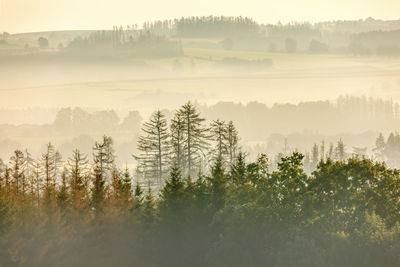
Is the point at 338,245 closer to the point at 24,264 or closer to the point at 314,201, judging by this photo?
the point at 314,201

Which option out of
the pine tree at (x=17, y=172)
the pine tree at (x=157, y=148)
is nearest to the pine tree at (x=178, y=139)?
the pine tree at (x=157, y=148)

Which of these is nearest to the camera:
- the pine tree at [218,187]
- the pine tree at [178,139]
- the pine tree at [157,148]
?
the pine tree at [218,187]

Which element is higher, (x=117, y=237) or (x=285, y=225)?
(x=285, y=225)

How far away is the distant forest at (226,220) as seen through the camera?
63250mm

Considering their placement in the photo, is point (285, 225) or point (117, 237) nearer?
point (285, 225)

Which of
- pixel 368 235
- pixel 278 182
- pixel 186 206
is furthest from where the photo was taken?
pixel 186 206

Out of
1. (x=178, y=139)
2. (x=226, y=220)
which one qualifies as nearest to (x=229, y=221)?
(x=226, y=220)

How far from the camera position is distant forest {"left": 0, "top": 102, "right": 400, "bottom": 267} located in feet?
208

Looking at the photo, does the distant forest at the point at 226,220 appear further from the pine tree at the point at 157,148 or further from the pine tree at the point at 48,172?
the pine tree at the point at 157,148

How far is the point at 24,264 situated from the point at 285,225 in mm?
29357

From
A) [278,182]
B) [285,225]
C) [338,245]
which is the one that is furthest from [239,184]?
[338,245]

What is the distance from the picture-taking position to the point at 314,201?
64.6 meters

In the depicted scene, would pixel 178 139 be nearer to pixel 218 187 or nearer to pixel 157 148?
pixel 157 148

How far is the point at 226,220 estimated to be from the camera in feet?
227
